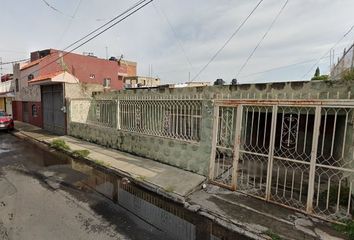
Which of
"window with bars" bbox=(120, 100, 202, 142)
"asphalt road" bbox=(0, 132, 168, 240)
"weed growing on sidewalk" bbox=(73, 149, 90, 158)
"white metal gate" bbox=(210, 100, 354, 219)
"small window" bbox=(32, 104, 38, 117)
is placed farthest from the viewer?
"small window" bbox=(32, 104, 38, 117)

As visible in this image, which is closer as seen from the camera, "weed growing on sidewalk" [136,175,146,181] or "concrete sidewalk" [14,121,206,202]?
"concrete sidewalk" [14,121,206,202]

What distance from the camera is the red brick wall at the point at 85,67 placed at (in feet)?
53.7

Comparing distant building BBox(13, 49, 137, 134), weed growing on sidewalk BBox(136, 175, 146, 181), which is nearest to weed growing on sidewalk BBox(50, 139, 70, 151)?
distant building BBox(13, 49, 137, 134)

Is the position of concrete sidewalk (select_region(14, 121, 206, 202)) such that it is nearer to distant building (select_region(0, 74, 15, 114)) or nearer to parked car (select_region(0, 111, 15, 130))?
parked car (select_region(0, 111, 15, 130))

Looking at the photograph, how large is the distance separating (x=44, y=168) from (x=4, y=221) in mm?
3552

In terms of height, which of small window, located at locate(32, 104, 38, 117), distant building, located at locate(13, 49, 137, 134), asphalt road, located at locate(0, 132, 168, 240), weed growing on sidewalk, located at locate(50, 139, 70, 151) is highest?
distant building, located at locate(13, 49, 137, 134)

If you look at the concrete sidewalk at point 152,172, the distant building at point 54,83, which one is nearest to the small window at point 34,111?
the distant building at point 54,83

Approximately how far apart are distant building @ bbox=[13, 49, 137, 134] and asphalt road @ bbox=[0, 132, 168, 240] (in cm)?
711

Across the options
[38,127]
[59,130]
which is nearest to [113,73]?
[38,127]

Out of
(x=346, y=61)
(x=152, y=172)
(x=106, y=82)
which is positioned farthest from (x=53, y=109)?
(x=346, y=61)

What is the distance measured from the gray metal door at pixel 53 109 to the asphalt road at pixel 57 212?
22.2 ft

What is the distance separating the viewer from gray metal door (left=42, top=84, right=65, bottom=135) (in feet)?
42.9

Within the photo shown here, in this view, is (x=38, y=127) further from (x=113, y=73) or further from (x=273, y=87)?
(x=273, y=87)

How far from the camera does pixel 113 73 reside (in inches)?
909
